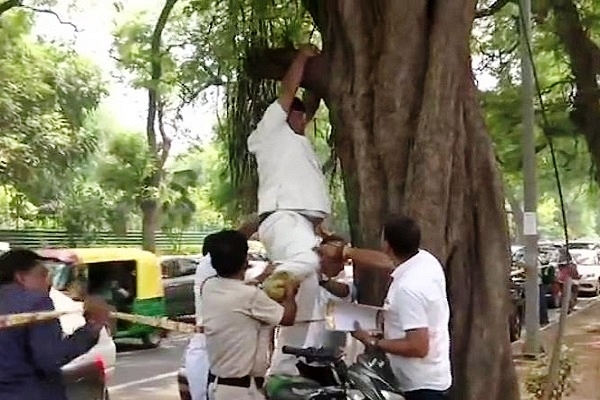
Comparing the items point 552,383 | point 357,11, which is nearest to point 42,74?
point 552,383

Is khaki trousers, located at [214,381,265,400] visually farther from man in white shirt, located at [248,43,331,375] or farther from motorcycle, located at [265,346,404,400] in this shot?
man in white shirt, located at [248,43,331,375]

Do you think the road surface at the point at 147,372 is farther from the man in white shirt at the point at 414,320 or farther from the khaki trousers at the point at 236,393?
the man in white shirt at the point at 414,320

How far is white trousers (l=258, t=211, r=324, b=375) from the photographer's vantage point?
580 cm

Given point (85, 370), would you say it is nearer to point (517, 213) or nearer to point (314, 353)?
point (314, 353)

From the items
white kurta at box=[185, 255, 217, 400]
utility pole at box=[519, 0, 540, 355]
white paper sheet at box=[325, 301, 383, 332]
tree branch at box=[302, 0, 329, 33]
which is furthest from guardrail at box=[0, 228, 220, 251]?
white paper sheet at box=[325, 301, 383, 332]

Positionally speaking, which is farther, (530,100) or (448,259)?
(530,100)

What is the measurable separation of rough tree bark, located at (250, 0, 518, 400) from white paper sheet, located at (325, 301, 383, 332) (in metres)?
0.80

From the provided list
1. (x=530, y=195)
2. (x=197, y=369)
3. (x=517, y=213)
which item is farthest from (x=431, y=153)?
(x=517, y=213)

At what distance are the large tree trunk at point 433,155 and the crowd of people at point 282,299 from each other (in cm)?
31

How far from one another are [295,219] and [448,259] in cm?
103

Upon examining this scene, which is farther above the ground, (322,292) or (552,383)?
(322,292)

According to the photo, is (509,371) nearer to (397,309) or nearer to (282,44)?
(397,309)

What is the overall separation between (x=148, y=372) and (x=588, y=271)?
896 inches

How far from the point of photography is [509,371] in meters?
6.67
